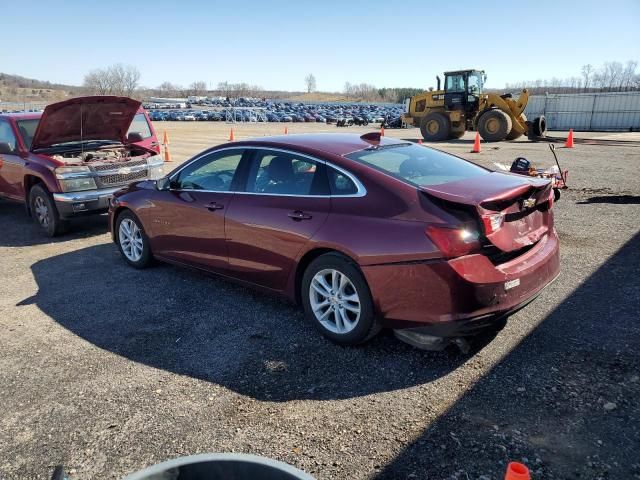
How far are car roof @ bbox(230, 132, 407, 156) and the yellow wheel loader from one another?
18137 mm

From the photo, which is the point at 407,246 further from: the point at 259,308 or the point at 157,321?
the point at 157,321

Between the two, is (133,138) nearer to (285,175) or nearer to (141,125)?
(141,125)

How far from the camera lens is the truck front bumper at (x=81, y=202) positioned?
7.24m

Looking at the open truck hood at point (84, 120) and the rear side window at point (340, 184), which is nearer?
the rear side window at point (340, 184)

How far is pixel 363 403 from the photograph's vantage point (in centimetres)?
328

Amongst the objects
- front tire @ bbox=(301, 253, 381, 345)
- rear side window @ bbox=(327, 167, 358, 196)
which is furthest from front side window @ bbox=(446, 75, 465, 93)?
front tire @ bbox=(301, 253, 381, 345)

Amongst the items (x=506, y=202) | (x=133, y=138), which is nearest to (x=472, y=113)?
(x=133, y=138)

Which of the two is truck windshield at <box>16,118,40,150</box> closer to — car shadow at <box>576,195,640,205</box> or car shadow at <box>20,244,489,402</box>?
car shadow at <box>20,244,489,402</box>

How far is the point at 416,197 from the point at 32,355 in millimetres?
3239

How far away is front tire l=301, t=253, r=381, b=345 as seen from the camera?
379 centimetres

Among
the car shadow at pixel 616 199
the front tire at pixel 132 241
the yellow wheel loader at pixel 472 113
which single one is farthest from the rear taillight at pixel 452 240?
the yellow wheel loader at pixel 472 113

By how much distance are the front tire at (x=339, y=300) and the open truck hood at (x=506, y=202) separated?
85 centimetres

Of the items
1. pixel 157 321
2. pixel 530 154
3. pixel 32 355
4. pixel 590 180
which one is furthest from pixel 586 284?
pixel 530 154

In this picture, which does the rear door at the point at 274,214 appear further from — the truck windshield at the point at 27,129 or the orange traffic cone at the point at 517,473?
the truck windshield at the point at 27,129
